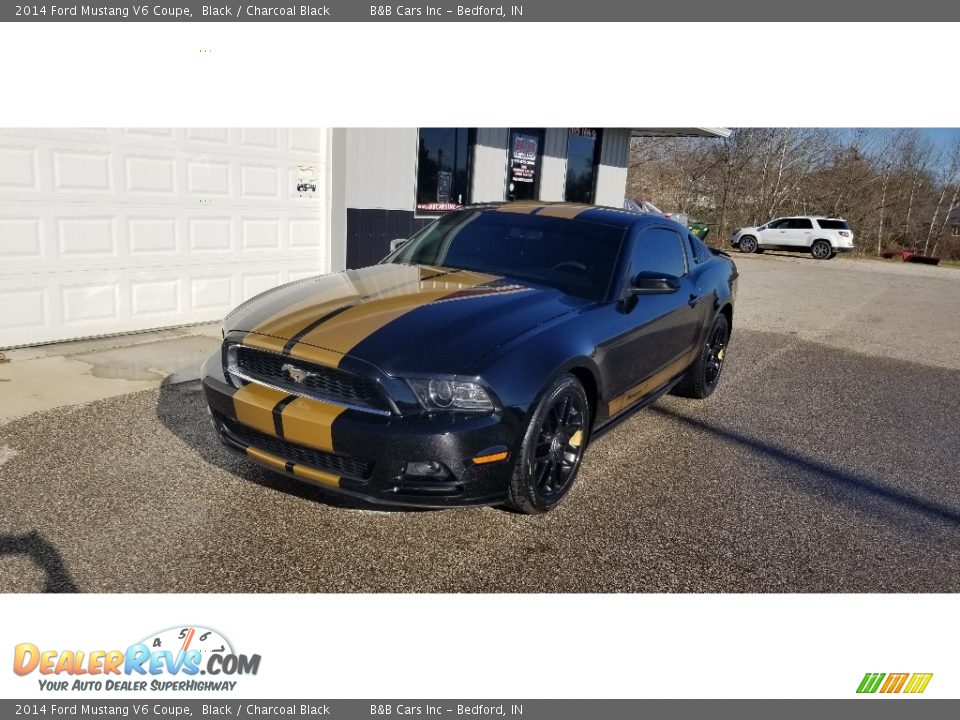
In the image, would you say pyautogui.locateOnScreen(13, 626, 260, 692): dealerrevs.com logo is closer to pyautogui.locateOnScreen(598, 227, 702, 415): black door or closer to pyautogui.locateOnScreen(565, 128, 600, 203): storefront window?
pyautogui.locateOnScreen(598, 227, 702, 415): black door

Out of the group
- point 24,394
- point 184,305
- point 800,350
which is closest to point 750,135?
point 800,350

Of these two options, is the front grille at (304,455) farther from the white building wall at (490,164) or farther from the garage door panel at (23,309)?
the white building wall at (490,164)

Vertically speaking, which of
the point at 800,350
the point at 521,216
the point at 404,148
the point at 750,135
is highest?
the point at 750,135

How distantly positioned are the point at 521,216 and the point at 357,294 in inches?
55.0

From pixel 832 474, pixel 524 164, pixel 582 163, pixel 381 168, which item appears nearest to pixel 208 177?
pixel 381 168

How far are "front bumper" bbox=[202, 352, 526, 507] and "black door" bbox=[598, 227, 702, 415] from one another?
0.99m

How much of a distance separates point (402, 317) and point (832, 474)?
293cm

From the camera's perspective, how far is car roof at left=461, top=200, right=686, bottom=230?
4551 millimetres

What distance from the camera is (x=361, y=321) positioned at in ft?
11.1

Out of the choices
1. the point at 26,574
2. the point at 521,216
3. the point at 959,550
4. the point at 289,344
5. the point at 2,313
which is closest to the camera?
the point at 26,574

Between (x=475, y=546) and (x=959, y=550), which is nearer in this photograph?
(x=475, y=546)

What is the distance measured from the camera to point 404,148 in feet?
30.3

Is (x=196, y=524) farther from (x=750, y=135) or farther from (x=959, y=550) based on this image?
(x=750, y=135)

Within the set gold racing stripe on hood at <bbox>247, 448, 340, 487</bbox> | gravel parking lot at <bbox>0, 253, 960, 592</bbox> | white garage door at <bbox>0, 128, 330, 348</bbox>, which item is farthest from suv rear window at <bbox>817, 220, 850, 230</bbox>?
gold racing stripe on hood at <bbox>247, 448, 340, 487</bbox>
